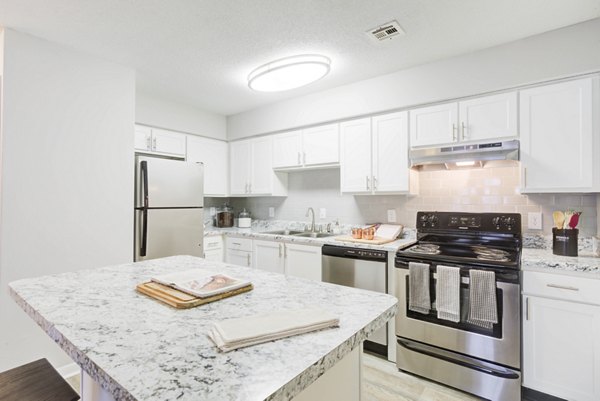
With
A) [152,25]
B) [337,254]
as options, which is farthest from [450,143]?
[152,25]

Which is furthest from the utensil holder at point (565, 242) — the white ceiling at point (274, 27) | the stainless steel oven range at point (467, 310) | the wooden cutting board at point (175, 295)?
the wooden cutting board at point (175, 295)

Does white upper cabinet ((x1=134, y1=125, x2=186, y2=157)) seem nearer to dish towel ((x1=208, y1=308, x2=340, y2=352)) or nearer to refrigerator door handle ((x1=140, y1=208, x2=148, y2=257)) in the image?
refrigerator door handle ((x1=140, y1=208, x2=148, y2=257))

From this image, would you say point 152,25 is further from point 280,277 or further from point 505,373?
point 505,373

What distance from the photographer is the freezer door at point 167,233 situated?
2828 millimetres

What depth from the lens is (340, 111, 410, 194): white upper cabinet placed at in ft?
9.04

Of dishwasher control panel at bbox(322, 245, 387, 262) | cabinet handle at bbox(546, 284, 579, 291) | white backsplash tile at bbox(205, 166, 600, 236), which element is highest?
white backsplash tile at bbox(205, 166, 600, 236)

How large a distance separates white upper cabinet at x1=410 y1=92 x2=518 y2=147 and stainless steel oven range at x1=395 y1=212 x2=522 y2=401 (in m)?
0.65

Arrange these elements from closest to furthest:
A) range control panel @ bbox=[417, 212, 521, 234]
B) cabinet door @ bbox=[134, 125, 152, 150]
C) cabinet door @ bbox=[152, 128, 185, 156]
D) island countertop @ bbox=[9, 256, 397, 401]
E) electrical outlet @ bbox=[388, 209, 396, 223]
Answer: island countertop @ bbox=[9, 256, 397, 401]
range control panel @ bbox=[417, 212, 521, 234]
electrical outlet @ bbox=[388, 209, 396, 223]
cabinet door @ bbox=[134, 125, 152, 150]
cabinet door @ bbox=[152, 128, 185, 156]

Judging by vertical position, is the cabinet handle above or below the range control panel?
below

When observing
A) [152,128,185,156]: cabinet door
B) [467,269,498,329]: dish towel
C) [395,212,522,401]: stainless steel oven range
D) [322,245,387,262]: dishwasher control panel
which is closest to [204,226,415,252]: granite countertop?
[322,245,387,262]: dishwasher control panel

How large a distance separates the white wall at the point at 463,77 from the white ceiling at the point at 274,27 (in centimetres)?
8

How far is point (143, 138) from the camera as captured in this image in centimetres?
335

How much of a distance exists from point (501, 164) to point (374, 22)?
1529 mm

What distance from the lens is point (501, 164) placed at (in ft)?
8.23
